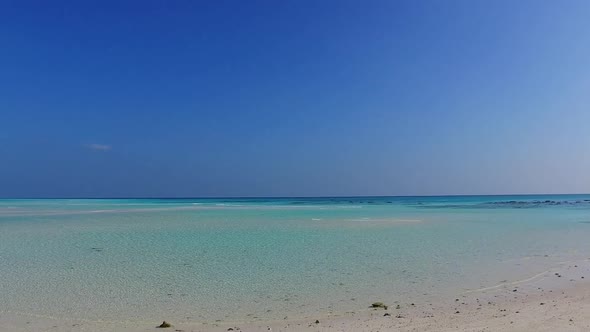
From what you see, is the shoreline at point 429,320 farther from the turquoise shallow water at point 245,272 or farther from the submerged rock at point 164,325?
the turquoise shallow water at point 245,272

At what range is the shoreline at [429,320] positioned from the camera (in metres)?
5.67

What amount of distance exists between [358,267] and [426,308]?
3.48m

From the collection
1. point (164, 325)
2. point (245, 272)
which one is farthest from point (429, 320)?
point (245, 272)

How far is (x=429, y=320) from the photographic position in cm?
600

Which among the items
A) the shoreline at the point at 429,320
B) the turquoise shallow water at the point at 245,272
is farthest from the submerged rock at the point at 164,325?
the turquoise shallow water at the point at 245,272

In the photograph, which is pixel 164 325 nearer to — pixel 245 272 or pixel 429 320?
pixel 245 272

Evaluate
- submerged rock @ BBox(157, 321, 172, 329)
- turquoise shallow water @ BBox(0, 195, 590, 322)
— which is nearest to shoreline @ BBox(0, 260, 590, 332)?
submerged rock @ BBox(157, 321, 172, 329)

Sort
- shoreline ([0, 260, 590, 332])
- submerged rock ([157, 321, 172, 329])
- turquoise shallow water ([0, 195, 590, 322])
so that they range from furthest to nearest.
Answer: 1. turquoise shallow water ([0, 195, 590, 322])
2. submerged rock ([157, 321, 172, 329])
3. shoreline ([0, 260, 590, 332])

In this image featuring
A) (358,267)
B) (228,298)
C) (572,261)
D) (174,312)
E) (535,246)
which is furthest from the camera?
(535,246)

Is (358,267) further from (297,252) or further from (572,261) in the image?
(572,261)

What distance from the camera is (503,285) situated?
27.6 feet

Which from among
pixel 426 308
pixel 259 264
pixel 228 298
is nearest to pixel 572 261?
pixel 426 308

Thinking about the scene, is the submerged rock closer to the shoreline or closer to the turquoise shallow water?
the shoreline

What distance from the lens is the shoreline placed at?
18.6ft
